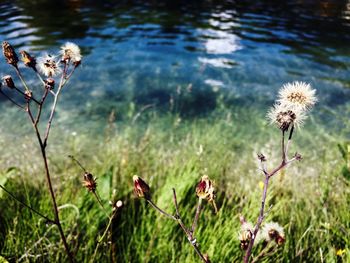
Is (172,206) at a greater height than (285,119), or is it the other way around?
(285,119)

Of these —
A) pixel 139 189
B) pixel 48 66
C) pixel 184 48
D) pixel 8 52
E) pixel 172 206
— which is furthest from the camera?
pixel 184 48

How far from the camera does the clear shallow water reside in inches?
276

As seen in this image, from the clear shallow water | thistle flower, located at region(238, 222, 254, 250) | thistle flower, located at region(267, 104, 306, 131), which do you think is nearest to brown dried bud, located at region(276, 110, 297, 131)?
thistle flower, located at region(267, 104, 306, 131)

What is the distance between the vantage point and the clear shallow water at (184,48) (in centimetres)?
700

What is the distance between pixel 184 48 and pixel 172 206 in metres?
7.19

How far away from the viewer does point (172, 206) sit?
9.36ft

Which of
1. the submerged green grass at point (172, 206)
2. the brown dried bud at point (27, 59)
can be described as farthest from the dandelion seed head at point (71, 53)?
the submerged green grass at point (172, 206)

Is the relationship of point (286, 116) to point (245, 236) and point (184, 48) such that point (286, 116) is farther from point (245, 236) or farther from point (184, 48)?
point (184, 48)

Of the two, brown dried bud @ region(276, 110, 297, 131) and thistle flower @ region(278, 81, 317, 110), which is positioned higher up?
thistle flower @ region(278, 81, 317, 110)

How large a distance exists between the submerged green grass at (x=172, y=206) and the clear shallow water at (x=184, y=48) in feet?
5.47

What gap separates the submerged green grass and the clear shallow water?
1.67 metres

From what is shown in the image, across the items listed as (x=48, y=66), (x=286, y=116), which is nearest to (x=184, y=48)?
(x=48, y=66)

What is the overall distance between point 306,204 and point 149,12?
1148 centimetres

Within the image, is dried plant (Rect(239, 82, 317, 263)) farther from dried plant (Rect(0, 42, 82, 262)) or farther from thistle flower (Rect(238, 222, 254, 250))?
dried plant (Rect(0, 42, 82, 262))
